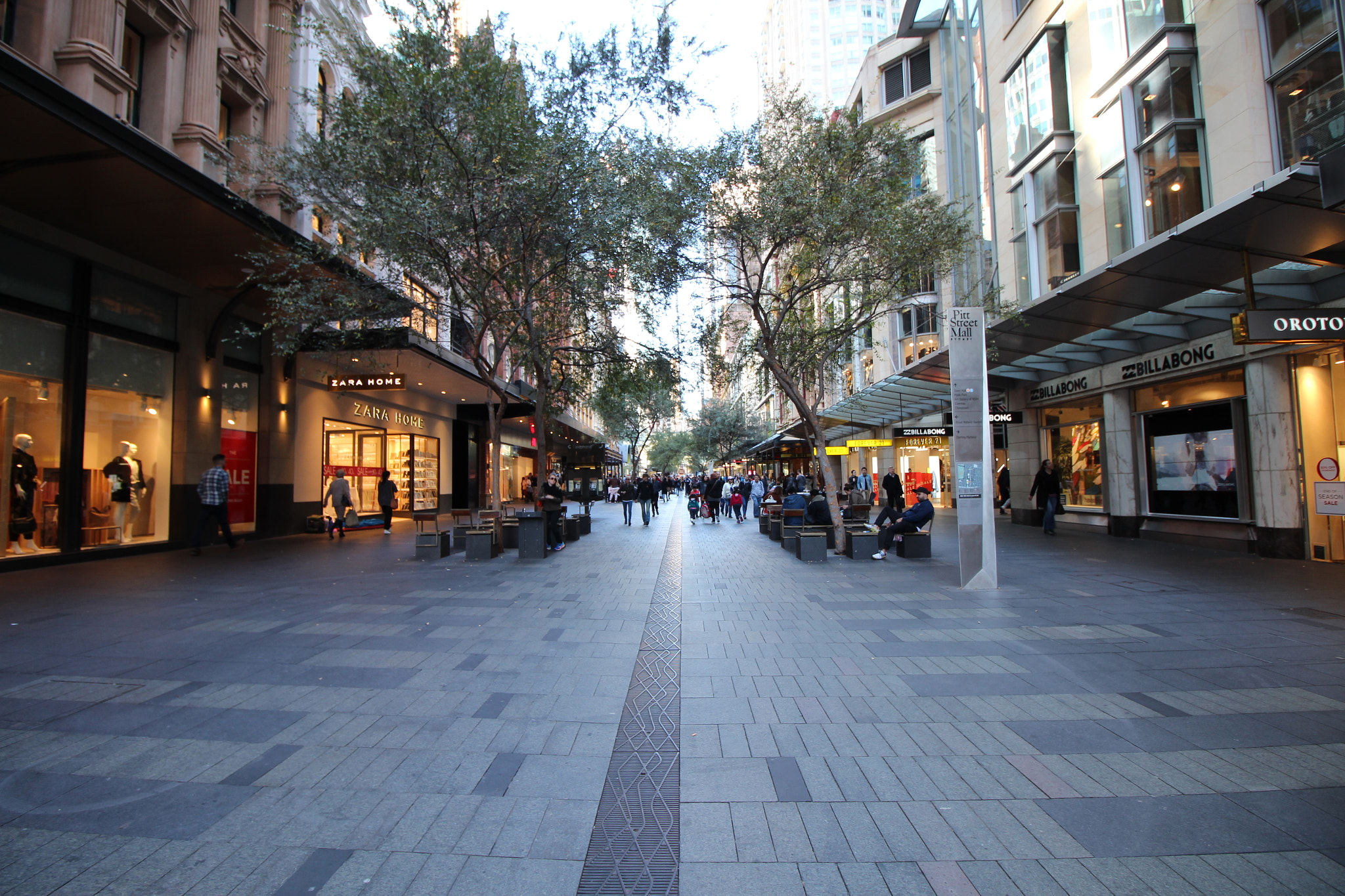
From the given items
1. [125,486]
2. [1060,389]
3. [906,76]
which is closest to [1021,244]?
[1060,389]

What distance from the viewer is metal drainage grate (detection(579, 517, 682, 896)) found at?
2688mm

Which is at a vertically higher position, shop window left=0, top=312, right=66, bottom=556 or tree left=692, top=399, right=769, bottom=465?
tree left=692, top=399, right=769, bottom=465

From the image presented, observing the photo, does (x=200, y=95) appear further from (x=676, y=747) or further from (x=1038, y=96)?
(x=1038, y=96)

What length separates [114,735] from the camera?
160 inches

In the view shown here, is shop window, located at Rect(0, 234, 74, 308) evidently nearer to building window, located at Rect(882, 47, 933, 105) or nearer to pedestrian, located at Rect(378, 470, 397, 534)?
pedestrian, located at Rect(378, 470, 397, 534)

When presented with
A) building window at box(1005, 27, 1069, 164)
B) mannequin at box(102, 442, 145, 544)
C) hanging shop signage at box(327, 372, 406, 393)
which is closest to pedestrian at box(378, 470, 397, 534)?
hanging shop signage at box(327, 372, 406, 393)

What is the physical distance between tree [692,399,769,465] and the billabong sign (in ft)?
125

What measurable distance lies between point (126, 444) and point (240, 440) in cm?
324

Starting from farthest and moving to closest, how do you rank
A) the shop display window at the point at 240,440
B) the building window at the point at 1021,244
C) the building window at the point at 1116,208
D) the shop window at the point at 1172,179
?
the building window at the point at 1021,244
the shop display window at the point at 240,440
the building window at the point at 1116,208
the shop window at the point at 1172,179

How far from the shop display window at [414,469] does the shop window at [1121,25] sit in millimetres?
22353

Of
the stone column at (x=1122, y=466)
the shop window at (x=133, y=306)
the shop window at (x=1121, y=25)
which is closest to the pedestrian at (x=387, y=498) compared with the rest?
the shop window at (x=133, y=306)

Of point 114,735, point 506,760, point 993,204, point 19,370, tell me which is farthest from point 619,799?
point 993,204

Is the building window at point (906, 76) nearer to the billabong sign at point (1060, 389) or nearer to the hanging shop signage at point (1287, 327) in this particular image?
the billabong sign at point (1060, 389)

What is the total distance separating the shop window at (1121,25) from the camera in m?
12.6
